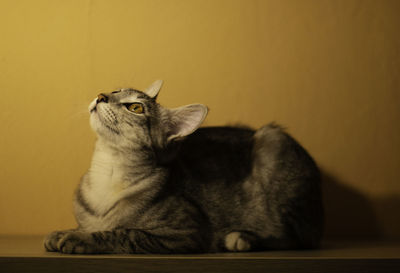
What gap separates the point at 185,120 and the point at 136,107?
0.51 ft

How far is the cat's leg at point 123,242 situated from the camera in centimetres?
109

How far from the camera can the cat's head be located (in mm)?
1267

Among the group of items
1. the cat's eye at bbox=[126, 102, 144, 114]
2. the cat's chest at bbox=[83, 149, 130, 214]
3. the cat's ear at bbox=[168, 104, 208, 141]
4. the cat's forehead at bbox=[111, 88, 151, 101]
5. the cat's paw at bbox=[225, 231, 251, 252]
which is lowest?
the cat's paw at bbox=[225, 231, 251, 252]

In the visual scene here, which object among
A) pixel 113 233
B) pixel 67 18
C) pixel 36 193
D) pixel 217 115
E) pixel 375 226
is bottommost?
pixel 375 226

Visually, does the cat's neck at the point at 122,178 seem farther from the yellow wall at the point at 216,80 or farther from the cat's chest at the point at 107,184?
the yellow wall at the point at 216,80

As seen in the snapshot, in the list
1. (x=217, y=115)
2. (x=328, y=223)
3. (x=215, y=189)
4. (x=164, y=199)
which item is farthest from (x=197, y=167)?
(x=328, y=223)

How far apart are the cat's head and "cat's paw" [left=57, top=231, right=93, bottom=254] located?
29cm

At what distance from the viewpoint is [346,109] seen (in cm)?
177

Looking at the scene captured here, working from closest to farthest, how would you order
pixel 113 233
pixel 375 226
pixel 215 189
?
pixel 113 233 → pixel 215 189 → pixel 375 226

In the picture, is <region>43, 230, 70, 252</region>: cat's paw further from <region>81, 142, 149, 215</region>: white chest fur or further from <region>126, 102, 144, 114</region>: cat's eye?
<region>126, 102, 144, 114</region>: cat's eye

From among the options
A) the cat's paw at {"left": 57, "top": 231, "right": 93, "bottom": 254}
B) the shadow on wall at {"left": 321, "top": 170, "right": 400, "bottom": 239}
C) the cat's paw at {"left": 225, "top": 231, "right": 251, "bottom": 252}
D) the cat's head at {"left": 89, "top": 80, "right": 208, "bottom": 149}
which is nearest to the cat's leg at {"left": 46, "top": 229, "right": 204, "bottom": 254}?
the cat's paw at {"left": 57, "top": 231, "right": 93, "bottom": 254}

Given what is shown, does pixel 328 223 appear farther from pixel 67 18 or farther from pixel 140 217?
pixel 67 18

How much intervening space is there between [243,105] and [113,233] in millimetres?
848

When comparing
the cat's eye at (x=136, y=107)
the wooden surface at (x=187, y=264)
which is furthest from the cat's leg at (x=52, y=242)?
the cat's eye at (x=136, y=107)
